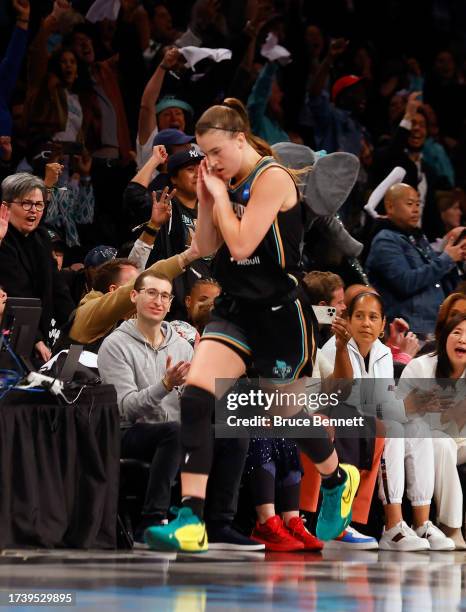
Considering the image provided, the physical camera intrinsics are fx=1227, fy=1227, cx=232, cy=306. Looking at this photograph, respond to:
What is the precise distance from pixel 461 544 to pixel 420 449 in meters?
0.57

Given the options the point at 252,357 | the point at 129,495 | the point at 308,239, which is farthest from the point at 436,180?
the point at 252,357

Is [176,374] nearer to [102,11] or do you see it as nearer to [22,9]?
[22,9]

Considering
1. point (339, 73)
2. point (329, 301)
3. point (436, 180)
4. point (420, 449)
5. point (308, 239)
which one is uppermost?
point (339, 73)

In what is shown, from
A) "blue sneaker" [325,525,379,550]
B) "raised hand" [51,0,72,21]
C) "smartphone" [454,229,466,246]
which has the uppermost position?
"raised hand" [51,0,72,21]

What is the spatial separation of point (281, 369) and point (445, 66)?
908 cm

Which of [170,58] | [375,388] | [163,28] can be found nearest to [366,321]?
[375,388]

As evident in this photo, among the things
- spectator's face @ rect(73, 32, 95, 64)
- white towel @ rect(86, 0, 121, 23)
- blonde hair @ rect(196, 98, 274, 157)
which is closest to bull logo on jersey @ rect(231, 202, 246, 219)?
blonde hair @ rect(196, 98, 274, 157)

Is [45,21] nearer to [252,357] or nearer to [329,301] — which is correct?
[329,301]

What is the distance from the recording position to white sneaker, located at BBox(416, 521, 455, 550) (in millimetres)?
6668

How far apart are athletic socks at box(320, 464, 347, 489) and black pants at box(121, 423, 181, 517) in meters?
1.08

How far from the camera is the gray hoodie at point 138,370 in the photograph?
643cm

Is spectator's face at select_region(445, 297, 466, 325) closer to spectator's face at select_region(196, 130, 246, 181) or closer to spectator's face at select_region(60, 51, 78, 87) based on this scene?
spectator's face at select_region(196, 130, 246, 181)

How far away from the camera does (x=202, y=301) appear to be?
7223 millimetres

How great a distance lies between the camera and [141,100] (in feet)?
31.2
